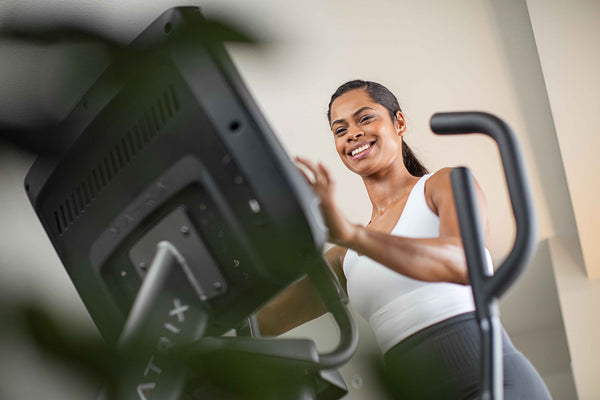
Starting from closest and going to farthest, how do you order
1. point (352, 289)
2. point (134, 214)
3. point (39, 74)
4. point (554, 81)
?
point (39, 74) < point (134, 214) < point (352, 289) < point (554, 81)

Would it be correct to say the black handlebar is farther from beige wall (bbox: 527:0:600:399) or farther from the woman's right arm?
beige wall (bbox: 527:0:600:399)

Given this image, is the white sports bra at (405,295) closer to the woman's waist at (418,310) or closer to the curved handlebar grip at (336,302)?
the woman's waist at (418,310)

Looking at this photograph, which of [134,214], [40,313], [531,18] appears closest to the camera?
[40,313]

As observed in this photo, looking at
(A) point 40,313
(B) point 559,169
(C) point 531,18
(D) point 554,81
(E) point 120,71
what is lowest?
(A) point 40,313

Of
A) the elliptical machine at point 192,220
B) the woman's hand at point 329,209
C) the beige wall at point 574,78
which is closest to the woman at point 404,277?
the woman's hand at point 329,209

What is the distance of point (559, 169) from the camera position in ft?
11.6

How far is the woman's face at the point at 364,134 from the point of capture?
142cm

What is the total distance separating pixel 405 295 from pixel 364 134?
1.63 ft

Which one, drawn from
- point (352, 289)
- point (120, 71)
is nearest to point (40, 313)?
point (120, 71)

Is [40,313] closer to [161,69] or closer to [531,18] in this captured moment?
[161,69]

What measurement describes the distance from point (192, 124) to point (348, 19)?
2.25 metres

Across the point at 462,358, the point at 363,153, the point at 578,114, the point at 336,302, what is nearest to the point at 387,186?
the point at 363,153

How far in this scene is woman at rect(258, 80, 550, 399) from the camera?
0.66 m

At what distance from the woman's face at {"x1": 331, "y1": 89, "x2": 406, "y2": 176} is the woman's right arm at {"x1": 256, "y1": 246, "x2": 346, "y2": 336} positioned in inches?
17.0
